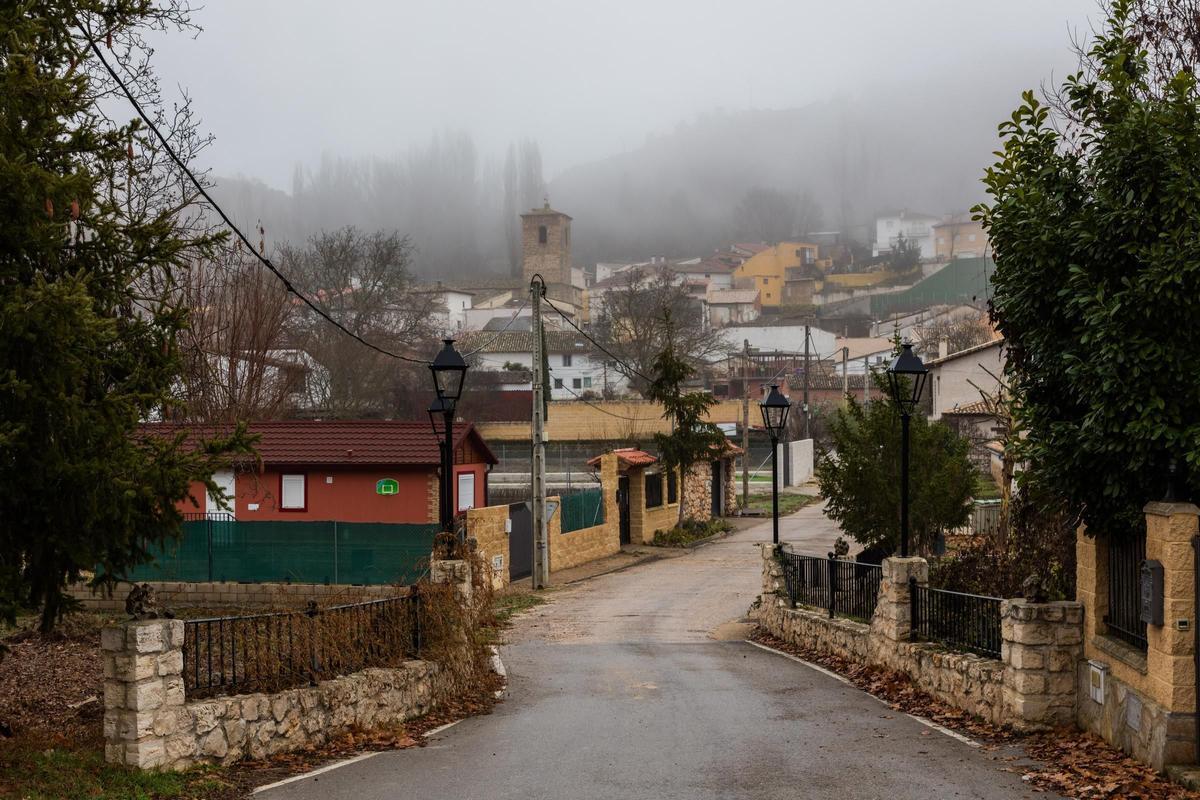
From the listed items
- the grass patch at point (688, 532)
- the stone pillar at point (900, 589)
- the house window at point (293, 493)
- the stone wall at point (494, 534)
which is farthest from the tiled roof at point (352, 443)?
the stone pillar at point (900, 589)

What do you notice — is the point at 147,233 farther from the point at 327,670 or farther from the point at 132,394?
the point at 327,670

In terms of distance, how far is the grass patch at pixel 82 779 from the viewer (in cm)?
879

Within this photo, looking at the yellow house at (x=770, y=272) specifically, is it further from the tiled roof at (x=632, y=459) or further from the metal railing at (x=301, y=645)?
the metal railing at (x=301, y=645)

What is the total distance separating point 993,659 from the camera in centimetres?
1282

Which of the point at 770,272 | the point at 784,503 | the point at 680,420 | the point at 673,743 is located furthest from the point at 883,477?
the point at 770,272

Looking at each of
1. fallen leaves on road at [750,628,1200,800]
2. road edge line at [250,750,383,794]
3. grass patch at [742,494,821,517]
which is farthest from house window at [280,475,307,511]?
grass patch at [742,494,821,517]

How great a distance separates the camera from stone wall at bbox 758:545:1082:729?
1165 centimetres

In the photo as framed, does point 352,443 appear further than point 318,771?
Yes

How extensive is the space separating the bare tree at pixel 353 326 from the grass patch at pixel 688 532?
17.5 metres

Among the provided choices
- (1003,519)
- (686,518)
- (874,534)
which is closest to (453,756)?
(874,534)

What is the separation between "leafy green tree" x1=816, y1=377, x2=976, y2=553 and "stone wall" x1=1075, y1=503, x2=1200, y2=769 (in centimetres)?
1196

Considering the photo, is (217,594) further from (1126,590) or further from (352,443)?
(1126,590)

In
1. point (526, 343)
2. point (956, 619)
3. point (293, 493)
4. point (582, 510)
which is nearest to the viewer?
point (956, 619)

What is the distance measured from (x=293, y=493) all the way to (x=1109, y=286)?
75.6 ft
